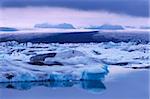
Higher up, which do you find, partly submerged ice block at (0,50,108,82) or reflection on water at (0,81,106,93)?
partly submerged ice block at (0,50,108,82)

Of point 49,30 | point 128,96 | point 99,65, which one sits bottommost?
point 128,96

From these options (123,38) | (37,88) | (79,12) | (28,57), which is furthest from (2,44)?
(123,38)

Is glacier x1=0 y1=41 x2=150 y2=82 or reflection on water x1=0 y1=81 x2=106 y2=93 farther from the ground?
glacier x1=0 y1=41 x2=150 y2=82

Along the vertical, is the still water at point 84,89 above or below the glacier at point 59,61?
below

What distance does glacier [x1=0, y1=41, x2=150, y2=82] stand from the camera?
280 centimetres

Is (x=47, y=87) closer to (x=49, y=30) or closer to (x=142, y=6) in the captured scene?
(x=49, y=30)

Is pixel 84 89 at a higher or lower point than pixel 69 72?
lower

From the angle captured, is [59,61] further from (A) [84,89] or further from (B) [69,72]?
(A) [84,89]

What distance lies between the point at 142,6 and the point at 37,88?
2.81 ft

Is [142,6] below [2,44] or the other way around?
the other way around

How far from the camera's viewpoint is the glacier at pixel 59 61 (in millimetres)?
2801

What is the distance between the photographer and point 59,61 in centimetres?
281

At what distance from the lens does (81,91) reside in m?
2.83

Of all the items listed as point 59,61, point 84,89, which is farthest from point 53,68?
point 84,89
